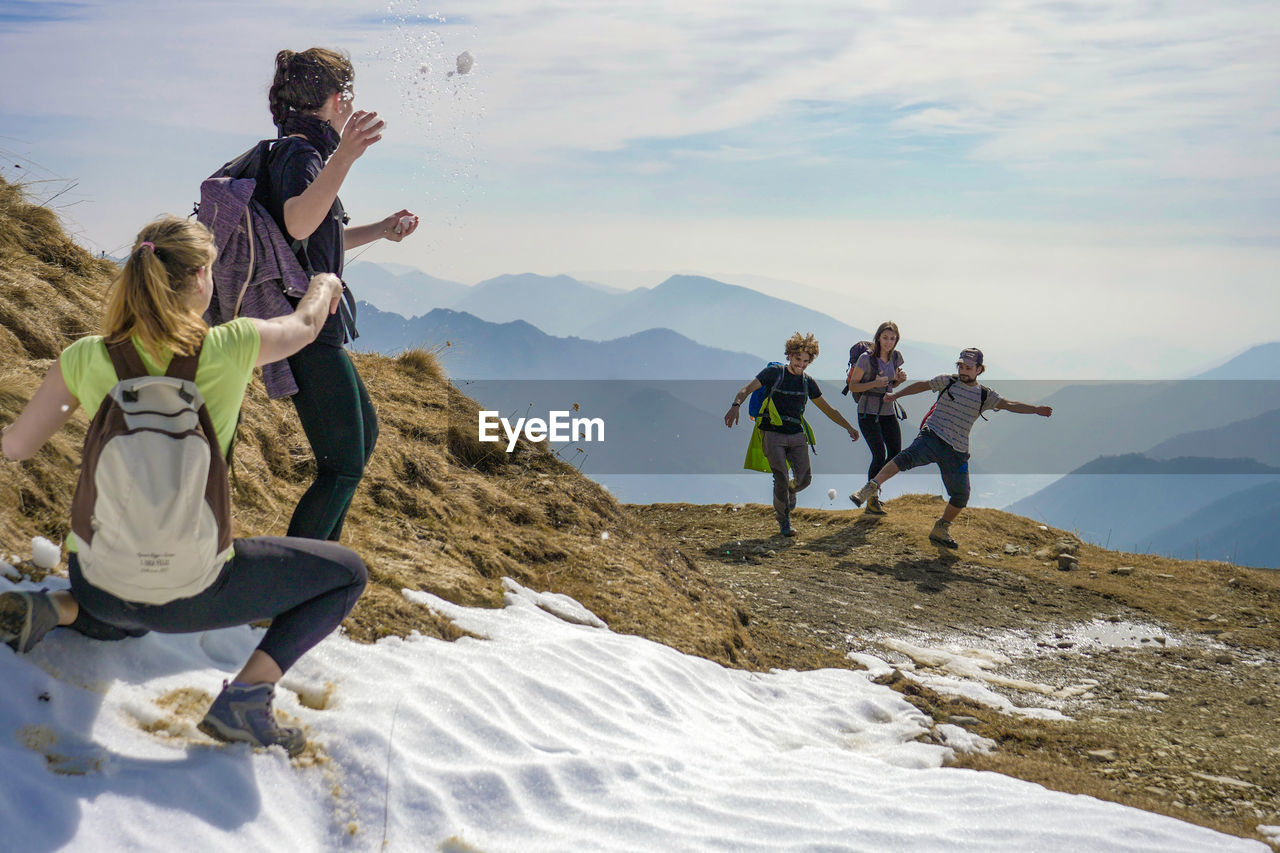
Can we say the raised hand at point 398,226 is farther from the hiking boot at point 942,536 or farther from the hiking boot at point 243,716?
the hiking boot at point 942,536

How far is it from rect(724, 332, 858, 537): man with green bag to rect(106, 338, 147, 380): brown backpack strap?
29.5 feet

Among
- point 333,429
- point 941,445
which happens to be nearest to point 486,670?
point 333,429

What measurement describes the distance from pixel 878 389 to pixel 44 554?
411 inches

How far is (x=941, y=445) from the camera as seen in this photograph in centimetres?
1170

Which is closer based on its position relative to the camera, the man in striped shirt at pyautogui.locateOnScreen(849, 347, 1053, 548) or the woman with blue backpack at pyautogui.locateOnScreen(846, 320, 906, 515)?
the man in striped shirt at pyautogui.locateOnScreen(849, 347, 1053, 548)

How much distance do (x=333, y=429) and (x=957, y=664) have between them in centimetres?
591

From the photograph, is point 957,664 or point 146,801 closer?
point 146,801

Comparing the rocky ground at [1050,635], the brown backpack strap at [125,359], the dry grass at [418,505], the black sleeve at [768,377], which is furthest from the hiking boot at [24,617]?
the black sleeve at [768,377]

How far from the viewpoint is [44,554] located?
3885 millimetres

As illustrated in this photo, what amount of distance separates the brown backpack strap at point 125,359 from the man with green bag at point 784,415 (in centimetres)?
899

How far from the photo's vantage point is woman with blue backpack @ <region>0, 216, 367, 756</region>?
2.81 meters

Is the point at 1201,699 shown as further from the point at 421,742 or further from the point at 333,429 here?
the point at 333,429

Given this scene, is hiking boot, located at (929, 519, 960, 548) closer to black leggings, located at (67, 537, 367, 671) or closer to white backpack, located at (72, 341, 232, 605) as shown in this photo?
black leggings, located at (67, 537, 367, 671)

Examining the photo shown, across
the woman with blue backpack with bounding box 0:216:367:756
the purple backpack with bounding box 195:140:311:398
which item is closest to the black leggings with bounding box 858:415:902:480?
the purple backpack with bounding box 195:140:311:398
